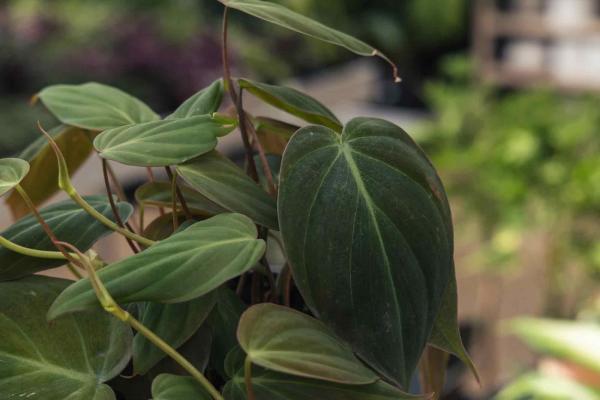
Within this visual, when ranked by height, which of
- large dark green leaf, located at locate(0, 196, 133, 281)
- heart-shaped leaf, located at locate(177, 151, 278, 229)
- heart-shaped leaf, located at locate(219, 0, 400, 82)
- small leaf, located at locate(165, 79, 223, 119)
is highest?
heart-shaped leaf, located at locate(219, 0, 400, 82)

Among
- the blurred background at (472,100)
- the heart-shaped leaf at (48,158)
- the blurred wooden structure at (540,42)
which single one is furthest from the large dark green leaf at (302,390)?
the blurred wooden structure at (540,42)

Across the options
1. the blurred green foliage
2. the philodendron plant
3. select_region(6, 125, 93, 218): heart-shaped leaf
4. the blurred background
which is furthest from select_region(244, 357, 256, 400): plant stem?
the blurred green foliage

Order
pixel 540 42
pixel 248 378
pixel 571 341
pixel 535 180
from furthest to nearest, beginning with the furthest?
pixel 540 42 < pixel 535 180 < pixel 571 341 < pixel 248 378

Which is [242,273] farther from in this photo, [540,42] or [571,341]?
[540,42]

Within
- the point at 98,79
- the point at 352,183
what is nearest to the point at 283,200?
the point at 352,183

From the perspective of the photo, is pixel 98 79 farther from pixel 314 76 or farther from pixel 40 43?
pixel 314 76

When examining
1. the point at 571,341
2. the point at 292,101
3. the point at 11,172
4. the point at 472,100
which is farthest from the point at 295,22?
the point at 472,100

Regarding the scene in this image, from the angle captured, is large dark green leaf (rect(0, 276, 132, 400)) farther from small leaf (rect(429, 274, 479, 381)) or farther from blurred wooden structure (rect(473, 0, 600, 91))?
blurred wooden structure (rect(473, 0, 600, 91))
